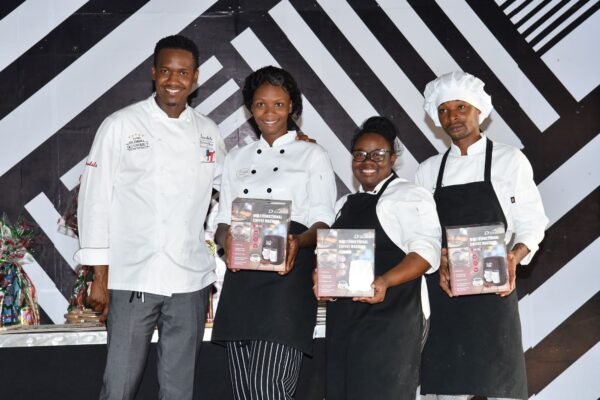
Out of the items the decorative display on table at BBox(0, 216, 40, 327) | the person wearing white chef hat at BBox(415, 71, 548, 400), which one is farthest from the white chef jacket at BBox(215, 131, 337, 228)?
the decorative display on table at BBox(0, 216, 40, 327)

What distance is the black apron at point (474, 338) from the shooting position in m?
2.96

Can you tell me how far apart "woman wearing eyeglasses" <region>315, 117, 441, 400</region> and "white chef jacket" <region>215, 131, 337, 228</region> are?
0.12 meters

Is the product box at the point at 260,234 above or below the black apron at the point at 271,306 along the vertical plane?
above

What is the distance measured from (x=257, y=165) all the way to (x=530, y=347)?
2355 mm

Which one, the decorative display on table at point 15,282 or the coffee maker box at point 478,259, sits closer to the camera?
the coffee maker box at point 478,259

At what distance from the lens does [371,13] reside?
14.9ft

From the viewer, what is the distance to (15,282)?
385cm

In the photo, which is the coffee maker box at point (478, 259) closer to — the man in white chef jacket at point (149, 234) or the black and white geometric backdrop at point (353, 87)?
the man in white chef jacket at point (149, 234)

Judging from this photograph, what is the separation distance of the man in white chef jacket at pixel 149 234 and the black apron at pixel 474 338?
95 centimetres

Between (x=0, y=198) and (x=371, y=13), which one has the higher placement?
(x=371, y=13)

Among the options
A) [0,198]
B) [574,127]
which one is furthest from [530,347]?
[0,198]

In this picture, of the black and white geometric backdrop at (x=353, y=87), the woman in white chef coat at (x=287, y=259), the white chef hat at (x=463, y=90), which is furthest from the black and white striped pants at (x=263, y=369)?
the black and white geometric backdrop at (x=353, y=87)

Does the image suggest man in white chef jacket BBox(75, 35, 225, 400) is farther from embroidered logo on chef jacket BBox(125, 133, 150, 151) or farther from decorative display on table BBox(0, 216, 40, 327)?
decorative display on table BBox(0, 216, 40, 327)

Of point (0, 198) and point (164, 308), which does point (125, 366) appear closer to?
point (164, 308)
